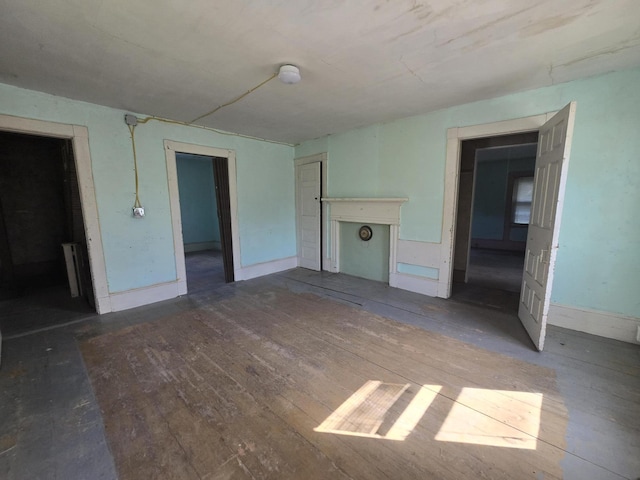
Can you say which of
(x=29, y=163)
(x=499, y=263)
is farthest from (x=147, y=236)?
(x=499, y=263)

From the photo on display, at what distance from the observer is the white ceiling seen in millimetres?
1554

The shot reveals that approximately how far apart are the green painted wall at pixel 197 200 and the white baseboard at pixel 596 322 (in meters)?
6.73

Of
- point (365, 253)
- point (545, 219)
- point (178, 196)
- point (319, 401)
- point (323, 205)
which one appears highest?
point (178, 196)

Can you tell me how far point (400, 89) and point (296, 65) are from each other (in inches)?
45.2

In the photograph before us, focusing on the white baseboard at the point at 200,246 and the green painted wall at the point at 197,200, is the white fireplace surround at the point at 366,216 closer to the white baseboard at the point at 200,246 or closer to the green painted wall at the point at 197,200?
the green painted wall at the point at 197,200

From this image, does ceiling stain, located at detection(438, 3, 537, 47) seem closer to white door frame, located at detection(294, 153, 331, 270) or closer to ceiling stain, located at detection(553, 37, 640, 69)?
ceiling stain, located at detection(553, 37, 640, 69)

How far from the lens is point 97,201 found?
3.06m

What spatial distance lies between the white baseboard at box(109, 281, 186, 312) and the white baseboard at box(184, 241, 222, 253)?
12.1ft

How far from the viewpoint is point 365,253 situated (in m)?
4.48

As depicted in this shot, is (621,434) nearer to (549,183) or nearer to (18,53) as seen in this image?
(549,183)

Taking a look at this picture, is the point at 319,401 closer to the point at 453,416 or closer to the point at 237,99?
the point at 453,416

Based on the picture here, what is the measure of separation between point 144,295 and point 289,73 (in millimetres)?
3264

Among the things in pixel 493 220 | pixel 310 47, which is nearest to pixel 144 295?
pixel 310 47

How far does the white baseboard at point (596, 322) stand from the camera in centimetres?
241
